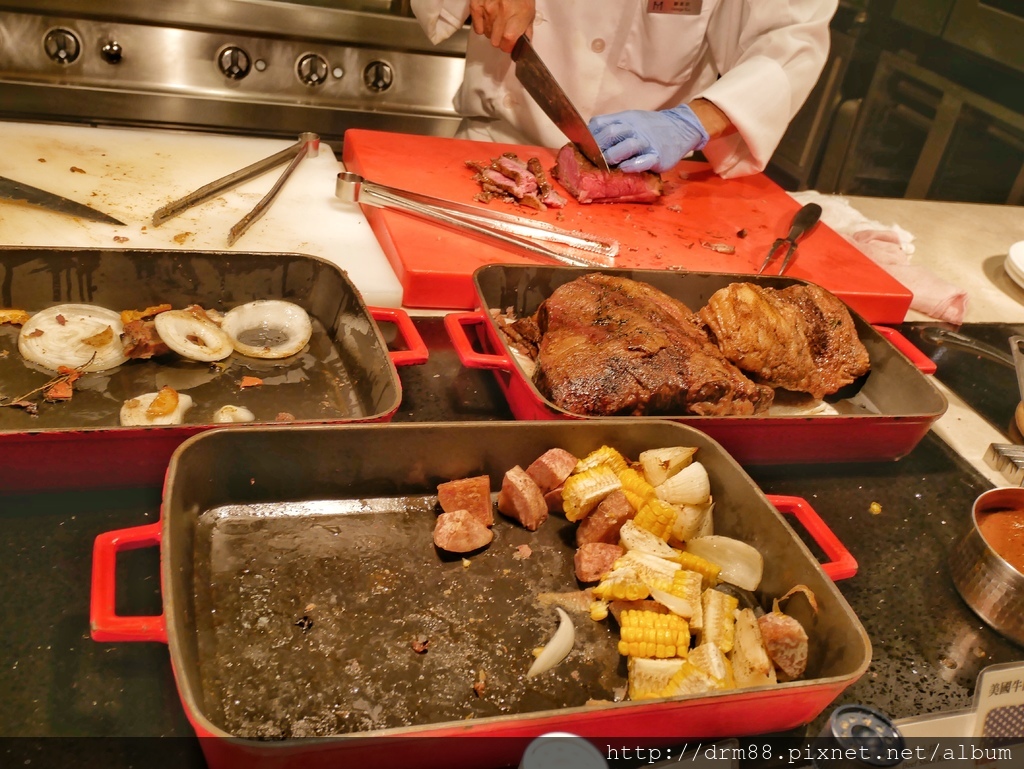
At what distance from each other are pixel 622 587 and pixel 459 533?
0.98 ft

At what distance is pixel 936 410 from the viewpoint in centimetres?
178

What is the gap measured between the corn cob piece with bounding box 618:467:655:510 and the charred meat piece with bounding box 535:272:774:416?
0.62 feet

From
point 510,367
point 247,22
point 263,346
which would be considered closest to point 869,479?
point 510,367

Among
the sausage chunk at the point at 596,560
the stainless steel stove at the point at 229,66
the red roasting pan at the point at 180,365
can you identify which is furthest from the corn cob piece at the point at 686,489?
the stainless steel stove at the point at 229,66

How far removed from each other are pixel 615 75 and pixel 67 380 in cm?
237

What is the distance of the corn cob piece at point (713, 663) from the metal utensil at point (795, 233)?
1539mm

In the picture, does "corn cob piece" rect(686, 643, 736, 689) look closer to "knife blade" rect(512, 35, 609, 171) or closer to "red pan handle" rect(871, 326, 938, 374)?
"red pan handle" rect(871, 326, 938, 374)

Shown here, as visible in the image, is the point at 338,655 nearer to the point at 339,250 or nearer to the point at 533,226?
the point at 339,250

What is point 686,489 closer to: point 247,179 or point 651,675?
point 651,675

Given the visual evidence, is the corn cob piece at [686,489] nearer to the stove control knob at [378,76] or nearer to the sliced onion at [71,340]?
the sliced onion at [71,340]

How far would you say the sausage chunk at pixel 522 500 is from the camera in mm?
1388

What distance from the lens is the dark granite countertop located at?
1.08 m

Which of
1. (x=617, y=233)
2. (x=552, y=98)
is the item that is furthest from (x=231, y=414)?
(x=552, y=98)

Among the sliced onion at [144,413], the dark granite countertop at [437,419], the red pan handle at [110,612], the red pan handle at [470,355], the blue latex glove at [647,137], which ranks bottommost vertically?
the dark granite countertop at [437,419]
